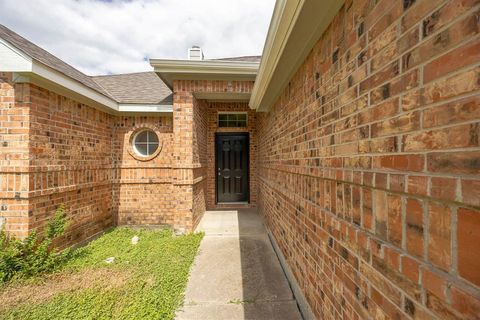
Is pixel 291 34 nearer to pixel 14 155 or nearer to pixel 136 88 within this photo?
pixel 14 155

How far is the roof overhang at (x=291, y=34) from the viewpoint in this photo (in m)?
1.61

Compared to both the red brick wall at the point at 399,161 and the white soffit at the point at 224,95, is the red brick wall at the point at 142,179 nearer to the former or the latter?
the white soffit at the point at 224,95

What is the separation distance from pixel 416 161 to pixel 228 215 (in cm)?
585

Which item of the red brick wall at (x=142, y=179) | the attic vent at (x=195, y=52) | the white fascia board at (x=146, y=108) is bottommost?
the red brick wall at (x=142, y=179)

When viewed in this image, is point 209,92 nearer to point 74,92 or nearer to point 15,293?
point 74,92

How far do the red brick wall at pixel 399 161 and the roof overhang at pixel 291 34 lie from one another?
0.14 m

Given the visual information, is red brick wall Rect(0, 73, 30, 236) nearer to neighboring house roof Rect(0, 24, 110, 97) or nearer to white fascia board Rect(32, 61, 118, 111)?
white fascia board Rect(32, 61, 118, 111)

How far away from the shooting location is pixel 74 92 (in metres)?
4.43

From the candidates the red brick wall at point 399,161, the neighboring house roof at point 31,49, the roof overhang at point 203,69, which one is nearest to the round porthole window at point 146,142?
the neighboring house roof at point 31,49

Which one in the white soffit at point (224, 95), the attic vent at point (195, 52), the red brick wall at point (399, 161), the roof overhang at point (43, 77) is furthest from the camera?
the attic vent at point (195, 52)

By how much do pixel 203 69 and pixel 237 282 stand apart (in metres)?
4.27

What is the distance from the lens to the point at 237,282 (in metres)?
3.12

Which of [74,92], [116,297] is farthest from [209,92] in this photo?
[116,297]

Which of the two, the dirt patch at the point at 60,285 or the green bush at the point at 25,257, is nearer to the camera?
the dirt patch at the point at 60,285
